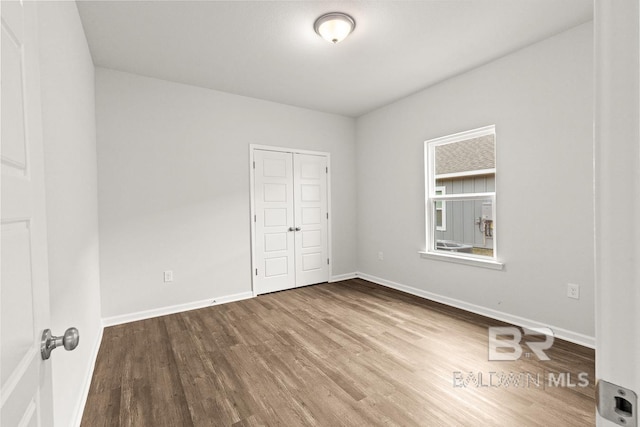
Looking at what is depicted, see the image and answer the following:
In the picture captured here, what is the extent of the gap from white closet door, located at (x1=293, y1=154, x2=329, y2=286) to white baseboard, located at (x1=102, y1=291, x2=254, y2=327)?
1.02 meters

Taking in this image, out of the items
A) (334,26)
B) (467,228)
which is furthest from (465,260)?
(334,26)

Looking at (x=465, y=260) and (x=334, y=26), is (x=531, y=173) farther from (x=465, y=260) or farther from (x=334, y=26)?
(x=334, y=26)

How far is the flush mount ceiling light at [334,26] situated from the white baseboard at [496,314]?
3.24 meters

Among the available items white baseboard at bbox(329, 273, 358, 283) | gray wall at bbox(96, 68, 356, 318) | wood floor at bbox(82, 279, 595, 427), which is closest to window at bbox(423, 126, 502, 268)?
wood floor at bbox(82, 279, 595, 427)

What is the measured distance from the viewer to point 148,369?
7.63 ft

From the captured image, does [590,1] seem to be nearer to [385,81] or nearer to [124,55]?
[385,81]

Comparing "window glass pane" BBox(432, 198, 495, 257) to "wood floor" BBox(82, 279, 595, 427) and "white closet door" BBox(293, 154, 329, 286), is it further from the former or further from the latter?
"white closet door" BBox(293, 154, 329, 286)

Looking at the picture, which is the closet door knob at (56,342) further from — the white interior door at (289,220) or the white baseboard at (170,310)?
the white interior door at (289,220)

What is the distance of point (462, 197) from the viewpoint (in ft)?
11.9

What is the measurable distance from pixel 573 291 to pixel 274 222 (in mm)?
3541

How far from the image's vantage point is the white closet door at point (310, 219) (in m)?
4.64

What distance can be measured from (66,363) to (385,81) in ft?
13.1

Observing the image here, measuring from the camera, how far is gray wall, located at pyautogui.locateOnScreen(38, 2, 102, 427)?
1392 mm

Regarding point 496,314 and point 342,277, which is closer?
point 496,314
